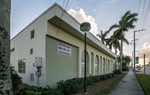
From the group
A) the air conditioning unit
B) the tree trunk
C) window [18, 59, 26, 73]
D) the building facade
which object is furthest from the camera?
window [18, 59, 26, 73]

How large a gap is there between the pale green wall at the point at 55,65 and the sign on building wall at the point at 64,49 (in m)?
0.24

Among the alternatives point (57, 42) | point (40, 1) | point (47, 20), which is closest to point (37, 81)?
point (57, 42)

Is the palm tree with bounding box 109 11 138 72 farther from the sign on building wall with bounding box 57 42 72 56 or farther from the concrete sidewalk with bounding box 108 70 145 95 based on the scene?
the sign on building wall with bounding box 57 42 72 56

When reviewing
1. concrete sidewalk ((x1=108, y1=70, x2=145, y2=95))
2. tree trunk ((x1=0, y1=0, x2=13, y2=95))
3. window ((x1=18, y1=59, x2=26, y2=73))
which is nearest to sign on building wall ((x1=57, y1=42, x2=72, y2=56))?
window ((x1=18, y1=59, x2=26, y2=73))

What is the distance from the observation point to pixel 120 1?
1047 centimetres

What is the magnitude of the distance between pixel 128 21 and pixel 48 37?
22.0 meters

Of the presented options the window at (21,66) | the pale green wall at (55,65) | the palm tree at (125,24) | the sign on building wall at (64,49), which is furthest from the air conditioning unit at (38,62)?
the palm tree at (125,24)

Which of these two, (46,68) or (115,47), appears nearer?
(46,68)

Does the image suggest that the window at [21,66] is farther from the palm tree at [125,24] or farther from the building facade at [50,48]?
the palm tree at [125,24]

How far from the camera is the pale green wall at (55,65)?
7.20m

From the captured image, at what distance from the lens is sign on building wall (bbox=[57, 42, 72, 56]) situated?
8.23 metres

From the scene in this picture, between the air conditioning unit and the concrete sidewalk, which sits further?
the concrete sidewalk

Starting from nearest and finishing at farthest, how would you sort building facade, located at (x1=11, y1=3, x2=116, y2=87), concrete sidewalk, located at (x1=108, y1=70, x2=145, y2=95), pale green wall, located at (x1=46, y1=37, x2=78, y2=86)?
building facade, located at (x1=11, y1=3, x2=116, y2=87), pale green wall, located at (x1=46, y1=37, x2=78, y2=86), concrete sidewalk, located at (x1=108, y1=70, x2=145, y2=95)

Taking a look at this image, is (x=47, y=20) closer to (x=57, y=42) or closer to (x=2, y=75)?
(x=57, y=42)
